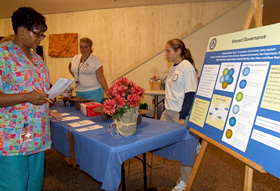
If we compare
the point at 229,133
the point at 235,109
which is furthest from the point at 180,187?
the point at 235,109

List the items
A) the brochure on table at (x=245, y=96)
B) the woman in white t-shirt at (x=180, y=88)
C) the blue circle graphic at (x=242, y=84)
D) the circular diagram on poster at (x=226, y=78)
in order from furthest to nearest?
the woman in white t-shirt at (x=180, y=88), the circular diagram on poster at (x=226, y=78), the blue circle graphic at (x=242, y=84), the brochure on table at (x=245, y=96)

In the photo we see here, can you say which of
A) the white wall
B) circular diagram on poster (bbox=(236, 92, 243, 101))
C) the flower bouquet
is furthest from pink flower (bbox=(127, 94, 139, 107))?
the white wall

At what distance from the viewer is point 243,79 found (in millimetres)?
1125

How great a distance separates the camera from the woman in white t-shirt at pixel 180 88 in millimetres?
1878

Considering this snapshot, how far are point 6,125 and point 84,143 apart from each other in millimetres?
458


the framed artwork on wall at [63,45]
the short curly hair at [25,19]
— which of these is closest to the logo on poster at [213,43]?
the short curly hair at [25,19]

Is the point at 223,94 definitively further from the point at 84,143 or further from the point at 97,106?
the point at 97,106

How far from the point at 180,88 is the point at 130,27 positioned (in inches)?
136

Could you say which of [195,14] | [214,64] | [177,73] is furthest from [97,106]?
[195,14]

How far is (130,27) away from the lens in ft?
16.2

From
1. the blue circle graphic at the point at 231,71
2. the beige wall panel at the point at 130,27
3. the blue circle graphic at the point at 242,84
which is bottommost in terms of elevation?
the blue circle graphic at the point at 242,84

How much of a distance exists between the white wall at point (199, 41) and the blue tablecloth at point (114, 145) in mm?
3351

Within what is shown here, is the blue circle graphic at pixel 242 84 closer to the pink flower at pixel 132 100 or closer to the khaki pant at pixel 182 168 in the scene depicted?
the pink flower at pixel 132 100

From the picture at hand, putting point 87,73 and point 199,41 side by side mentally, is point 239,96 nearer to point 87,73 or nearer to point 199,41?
point 87,73
